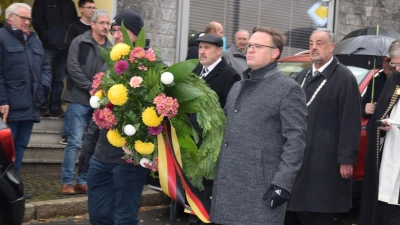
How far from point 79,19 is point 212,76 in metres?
4.22

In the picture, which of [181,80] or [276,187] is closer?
[276,187]

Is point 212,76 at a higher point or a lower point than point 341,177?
higher

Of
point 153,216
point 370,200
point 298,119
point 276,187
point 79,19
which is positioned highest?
point 79,19

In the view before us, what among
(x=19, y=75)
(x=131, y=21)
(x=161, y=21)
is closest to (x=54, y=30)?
(x=161, y=21)

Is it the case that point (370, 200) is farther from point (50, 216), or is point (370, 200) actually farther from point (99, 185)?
point (50, 216)

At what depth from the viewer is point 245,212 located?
505 cm

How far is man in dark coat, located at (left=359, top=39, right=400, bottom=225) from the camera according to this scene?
6633 millimetres

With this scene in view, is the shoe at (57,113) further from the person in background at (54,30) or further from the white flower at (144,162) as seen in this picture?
the white flower at (144,162)

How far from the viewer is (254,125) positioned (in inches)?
200

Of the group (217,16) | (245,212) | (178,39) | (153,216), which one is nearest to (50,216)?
(153,216)

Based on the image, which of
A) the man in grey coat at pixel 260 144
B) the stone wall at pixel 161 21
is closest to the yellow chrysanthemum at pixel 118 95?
the man in grey coat at pixel 260 144

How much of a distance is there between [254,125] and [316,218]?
83.5 inches

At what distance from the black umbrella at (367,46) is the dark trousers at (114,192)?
4.14 metres

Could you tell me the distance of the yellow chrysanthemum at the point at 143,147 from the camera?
18.4 feet
